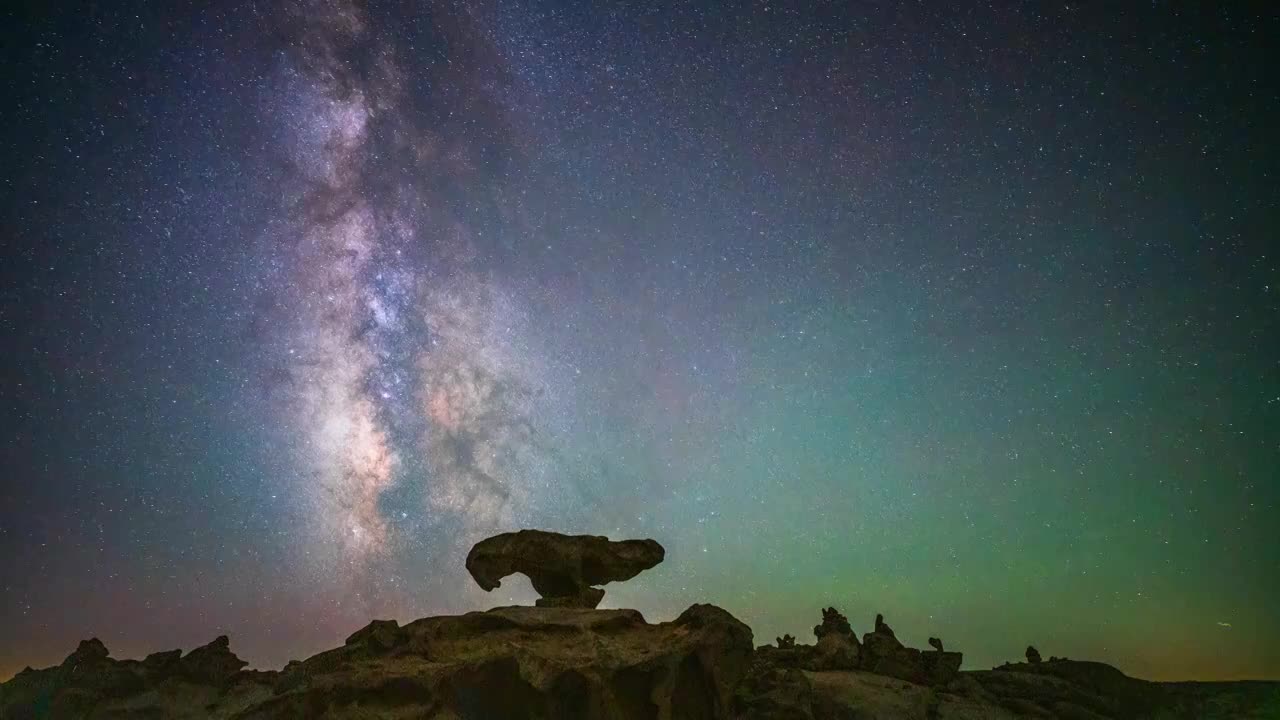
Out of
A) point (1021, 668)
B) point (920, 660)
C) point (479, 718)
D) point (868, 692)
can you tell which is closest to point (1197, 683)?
point (1021, 668)

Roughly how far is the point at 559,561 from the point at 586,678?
8.94 m

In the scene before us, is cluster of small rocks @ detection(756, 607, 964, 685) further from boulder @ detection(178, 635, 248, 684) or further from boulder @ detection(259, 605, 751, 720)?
boulder @ detection(178, 635, 248, 684)

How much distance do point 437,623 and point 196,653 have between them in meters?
17.8

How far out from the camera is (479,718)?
21.1 metres

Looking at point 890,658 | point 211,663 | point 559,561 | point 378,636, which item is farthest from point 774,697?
point 211,663

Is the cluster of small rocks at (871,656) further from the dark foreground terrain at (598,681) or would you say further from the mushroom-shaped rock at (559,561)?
the mushroom-shaped rock at (559,561)

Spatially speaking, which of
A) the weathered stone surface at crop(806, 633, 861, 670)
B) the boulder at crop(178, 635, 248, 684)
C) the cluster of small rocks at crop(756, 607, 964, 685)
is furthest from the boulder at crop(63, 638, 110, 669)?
the weathered stone surface at crop(806, 633, 861, 670)

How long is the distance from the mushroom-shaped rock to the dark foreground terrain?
377 cm

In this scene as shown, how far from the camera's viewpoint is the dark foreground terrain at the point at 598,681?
20812mm

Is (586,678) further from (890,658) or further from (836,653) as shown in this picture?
(890,658)

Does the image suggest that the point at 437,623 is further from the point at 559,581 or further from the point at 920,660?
the point at 920,660

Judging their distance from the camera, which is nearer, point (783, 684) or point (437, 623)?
point (437, 623)

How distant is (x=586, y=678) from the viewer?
20.7 m

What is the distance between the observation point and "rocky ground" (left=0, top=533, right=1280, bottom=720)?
20.8 meters
